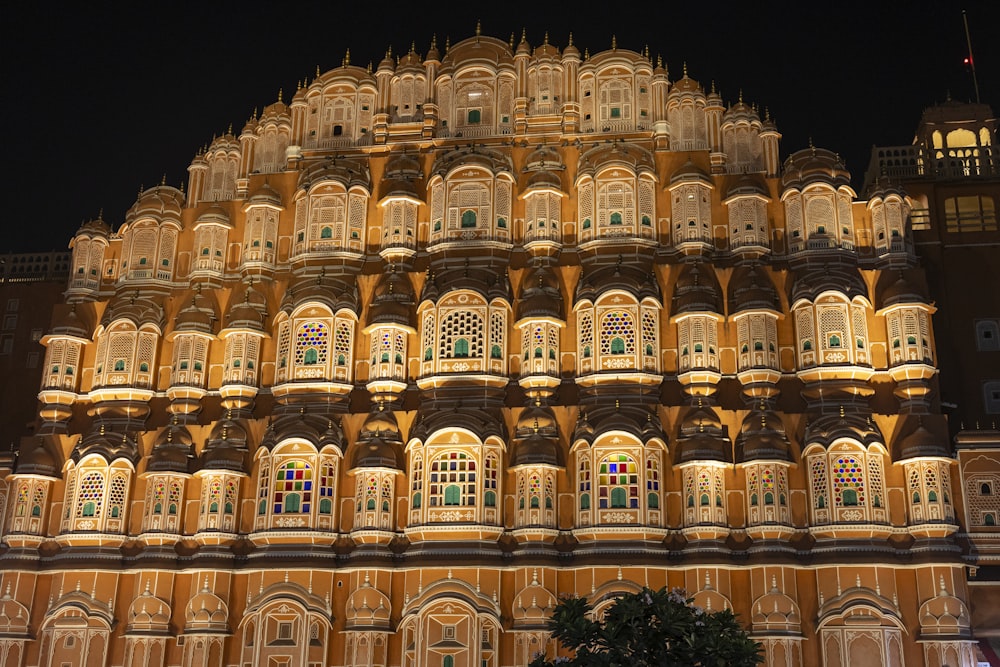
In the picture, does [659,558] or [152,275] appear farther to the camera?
[152,275]

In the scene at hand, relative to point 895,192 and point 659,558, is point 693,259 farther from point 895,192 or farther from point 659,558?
point 659,558

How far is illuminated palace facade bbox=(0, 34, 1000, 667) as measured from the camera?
34.8m

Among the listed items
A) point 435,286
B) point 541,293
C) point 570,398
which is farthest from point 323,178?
point 570,398

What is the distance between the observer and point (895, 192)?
38.8 metres

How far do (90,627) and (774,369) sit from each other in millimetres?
22501

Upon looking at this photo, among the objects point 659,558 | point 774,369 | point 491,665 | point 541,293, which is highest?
point 541,293

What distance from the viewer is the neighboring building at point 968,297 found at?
35.6 m

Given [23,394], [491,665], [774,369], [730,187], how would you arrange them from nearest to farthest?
[491,665]
[774,369]
[730,187]
[23,394]

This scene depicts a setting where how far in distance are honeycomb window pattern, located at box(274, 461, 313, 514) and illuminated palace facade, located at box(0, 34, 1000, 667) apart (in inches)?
3.7

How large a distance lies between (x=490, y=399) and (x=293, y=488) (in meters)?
6.69

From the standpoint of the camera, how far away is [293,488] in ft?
122

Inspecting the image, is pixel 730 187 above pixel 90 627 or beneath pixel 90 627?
above

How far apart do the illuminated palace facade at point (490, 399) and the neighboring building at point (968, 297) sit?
1.09 ft

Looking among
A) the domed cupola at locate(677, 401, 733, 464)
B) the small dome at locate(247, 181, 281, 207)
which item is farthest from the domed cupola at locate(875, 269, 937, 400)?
the small dome at locate(247, 181, 281, 207)
